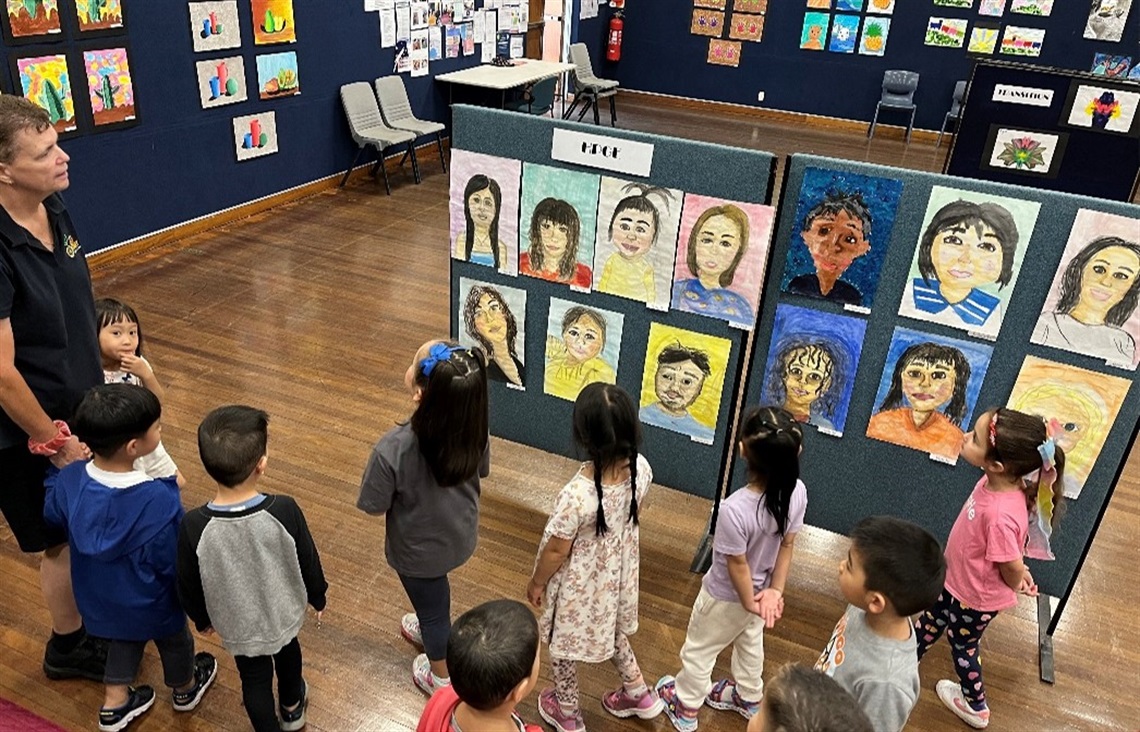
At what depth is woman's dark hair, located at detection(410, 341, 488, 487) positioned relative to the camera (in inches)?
74.4

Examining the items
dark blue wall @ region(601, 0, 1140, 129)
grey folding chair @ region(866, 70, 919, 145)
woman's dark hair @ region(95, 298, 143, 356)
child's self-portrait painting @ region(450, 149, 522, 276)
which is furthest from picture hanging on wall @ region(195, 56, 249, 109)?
grey folding chair @ region(866, 70, 919, 145)

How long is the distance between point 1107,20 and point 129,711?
12344 mm

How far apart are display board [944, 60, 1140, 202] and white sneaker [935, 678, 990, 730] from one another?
335cm

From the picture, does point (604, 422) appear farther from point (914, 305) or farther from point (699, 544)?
point (699, 544)

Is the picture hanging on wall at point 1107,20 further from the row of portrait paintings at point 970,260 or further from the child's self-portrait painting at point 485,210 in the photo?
the child's self-portrait painting at point 485,210

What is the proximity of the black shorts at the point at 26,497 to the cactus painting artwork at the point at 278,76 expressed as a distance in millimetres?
5176

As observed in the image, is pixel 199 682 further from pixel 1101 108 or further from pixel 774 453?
pixel 1101 108

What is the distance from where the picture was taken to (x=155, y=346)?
4.50 meters

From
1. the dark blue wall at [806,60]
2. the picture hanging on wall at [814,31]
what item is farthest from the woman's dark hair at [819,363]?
the picture hanging on wall at [814,31]

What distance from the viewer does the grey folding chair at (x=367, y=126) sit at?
7402mm

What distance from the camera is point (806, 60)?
1158 cm

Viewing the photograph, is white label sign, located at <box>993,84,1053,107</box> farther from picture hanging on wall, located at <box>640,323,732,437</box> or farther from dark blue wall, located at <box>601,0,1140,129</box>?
dark blue wall, located at <box>601,0,1140,129</box>

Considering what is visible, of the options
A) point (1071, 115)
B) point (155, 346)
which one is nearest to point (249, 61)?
point (155, 346)

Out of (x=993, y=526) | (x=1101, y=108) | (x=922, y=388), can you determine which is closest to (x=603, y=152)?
(x=922, y=388)
